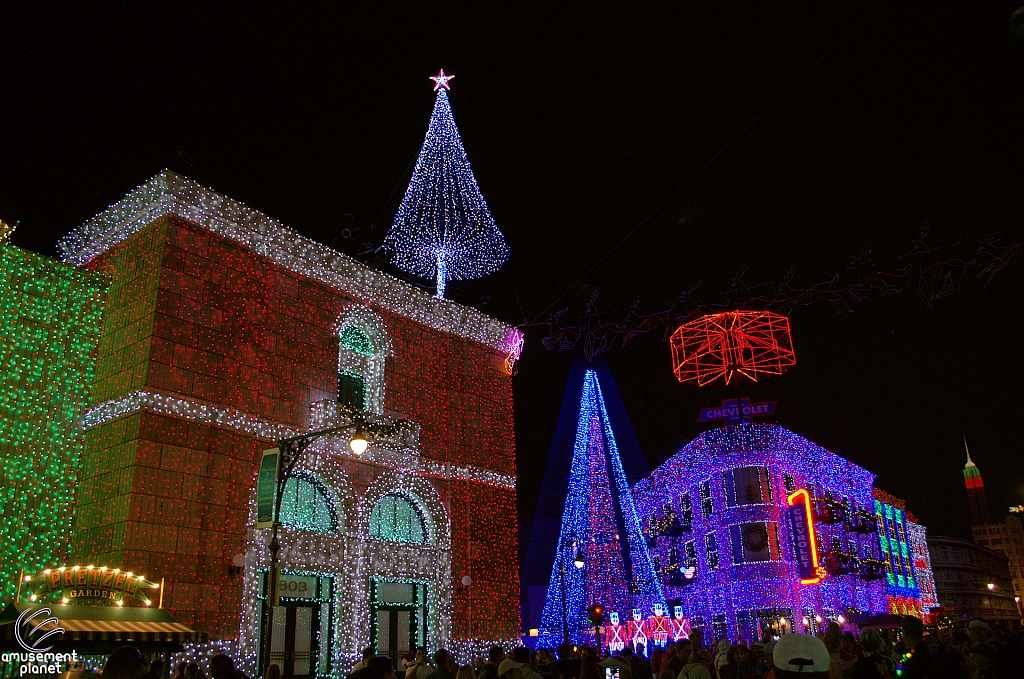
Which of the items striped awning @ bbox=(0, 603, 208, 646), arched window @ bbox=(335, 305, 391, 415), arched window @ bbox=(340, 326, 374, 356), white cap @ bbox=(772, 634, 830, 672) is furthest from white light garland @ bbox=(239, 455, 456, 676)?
white cap @ bbox=(772, 634, 830, 672)

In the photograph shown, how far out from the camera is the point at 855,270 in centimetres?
1906

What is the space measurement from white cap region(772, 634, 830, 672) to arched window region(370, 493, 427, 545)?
17.7m

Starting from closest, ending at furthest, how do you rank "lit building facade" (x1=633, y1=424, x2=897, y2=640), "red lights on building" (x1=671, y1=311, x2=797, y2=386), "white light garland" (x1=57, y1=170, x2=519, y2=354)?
"white light garland" (x1=57, y1=170, x2=519, y2=354)
"red lights on building" (x1=671, y1=311, x2=797, y2=386)
"lit building facade" (x1=633, y1=424, x2=897, y2=640)

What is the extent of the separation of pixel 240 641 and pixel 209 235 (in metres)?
9.36

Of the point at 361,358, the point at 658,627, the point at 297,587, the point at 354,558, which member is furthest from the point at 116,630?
the point at 658,627

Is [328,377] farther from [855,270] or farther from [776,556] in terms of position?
[776,556]

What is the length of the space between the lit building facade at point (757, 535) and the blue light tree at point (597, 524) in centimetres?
1404

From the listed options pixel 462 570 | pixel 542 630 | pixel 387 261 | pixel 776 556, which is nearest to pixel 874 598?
pixel 776 556

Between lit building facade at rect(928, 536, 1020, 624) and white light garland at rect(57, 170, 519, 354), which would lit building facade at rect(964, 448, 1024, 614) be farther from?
white light garland at rect(57, 170, 519, 354)

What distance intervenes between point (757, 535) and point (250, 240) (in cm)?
3297

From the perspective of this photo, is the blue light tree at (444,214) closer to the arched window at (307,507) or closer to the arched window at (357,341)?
the arched window at (357,341)

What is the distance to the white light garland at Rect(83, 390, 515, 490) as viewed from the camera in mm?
17062

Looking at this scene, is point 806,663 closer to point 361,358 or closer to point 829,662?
point 829,662

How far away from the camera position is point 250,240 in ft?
65.1
